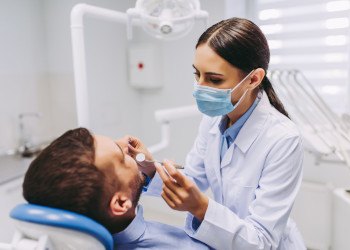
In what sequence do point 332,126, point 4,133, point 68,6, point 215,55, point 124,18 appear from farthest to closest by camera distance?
point 68,6 < point 4,133 < point 332,126 < point 124,18 < point 215,55

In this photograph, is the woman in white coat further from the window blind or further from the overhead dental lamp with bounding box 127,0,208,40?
the window blind

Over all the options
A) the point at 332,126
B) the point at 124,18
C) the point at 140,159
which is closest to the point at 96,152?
the point at 140,159

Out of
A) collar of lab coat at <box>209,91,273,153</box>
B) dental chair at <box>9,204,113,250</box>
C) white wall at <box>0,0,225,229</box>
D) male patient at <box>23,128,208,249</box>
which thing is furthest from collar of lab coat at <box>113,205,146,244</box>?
white wall at <box>0,0,225,229</box>

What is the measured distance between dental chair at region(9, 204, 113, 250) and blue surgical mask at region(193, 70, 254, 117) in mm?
556

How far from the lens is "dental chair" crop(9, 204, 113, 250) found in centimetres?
67

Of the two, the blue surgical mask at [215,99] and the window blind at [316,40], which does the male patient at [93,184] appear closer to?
the blue surgical mask at [215,99]

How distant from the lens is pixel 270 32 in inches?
94.0

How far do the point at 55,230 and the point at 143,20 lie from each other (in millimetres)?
1063

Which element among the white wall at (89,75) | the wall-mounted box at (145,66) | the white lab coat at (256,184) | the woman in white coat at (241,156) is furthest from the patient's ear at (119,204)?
the wall-mounted box at (145,66)

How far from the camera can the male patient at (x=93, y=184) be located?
0.75 metres

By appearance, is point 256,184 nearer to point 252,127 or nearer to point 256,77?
point 252,127

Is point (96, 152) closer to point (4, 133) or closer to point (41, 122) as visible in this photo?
point (4, 133)

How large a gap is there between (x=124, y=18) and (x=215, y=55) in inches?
25.6

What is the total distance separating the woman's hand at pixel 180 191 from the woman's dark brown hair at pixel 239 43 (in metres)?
0.39
